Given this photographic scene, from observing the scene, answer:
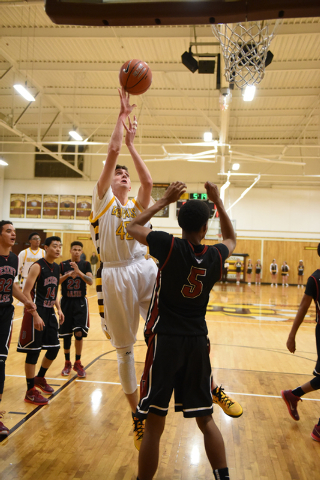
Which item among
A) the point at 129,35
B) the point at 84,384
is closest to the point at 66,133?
the point at 129,35

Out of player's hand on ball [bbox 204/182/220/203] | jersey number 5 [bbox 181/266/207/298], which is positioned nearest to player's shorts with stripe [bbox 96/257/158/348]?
jersey number 5 [bbox 181/266/207/298]

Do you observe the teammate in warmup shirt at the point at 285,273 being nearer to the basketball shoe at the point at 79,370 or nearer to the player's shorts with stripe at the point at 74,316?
the player's shorts with stripe at the point at 74,316

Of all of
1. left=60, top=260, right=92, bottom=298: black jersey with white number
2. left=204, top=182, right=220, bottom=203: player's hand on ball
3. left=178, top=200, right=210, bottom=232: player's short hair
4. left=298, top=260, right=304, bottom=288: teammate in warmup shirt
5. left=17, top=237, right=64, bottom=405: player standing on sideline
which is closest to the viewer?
left=178, top=200, right=210, bottom=232: player's short hair

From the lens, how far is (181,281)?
225 centimetres

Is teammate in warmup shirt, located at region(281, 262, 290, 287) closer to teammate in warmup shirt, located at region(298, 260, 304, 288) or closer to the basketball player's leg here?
teammate in warmup shirt, located at region(298, 260, 304, 288)

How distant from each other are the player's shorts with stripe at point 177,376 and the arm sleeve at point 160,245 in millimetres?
466

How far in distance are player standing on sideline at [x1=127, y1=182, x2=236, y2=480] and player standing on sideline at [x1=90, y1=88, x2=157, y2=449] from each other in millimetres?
643

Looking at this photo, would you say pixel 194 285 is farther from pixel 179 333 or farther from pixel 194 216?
pixel 194 216

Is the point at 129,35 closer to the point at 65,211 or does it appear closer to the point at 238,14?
the point at 238,14

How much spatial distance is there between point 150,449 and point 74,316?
329cm

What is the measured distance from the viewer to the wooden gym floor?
9.14 ft

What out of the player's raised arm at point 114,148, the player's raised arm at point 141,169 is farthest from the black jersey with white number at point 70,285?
the player's raised arm at point 114,148

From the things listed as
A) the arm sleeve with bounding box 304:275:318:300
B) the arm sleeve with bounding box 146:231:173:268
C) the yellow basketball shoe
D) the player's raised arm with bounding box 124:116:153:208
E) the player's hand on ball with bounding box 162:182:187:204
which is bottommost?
the yellow basketball shoe

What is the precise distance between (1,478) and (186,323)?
1.66 meters
